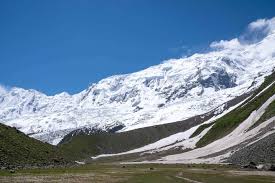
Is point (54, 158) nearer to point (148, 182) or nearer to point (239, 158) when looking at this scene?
point (239, 158)

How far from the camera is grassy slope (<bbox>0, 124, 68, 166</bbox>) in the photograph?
339 feet

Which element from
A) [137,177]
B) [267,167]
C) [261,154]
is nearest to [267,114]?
[261,154]

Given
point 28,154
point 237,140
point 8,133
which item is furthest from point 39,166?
point 237,140

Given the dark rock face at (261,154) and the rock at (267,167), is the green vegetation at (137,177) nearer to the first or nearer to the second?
the rock at (267,167)

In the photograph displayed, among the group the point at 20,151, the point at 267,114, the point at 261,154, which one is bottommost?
the point at 261,154

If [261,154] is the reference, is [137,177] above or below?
below

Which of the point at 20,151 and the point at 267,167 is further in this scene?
the point at 20,151

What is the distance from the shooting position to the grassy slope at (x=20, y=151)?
10319 centimetres

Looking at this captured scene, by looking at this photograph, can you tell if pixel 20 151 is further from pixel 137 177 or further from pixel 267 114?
pixel 267 114

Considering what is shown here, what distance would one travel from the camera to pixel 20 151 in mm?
112000

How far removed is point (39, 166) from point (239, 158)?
57.4m

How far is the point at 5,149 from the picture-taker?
344ft

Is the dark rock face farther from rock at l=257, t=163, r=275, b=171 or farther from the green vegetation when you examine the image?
the green vegetation

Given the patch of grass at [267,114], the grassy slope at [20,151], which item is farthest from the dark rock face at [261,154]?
the patch of grass at [267,114]
